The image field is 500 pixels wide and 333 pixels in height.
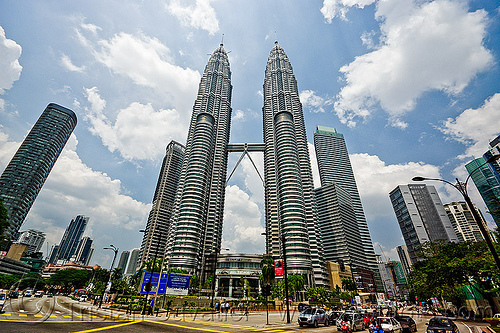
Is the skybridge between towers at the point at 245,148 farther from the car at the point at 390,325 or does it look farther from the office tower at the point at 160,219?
the car at the point at 390,325

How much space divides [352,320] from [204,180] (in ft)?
393

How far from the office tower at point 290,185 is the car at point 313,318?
305 feet

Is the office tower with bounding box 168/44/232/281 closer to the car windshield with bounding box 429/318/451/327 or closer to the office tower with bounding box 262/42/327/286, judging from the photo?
the office tower with bounding box 262/42/327/286

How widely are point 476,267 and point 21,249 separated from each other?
→ 212582 millimetres

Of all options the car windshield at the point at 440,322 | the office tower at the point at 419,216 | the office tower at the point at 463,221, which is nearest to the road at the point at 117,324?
the car windshield at the point at 440,322

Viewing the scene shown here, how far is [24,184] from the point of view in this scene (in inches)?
5556

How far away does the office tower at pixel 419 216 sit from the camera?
134 meters

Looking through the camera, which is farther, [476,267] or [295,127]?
[295,127]

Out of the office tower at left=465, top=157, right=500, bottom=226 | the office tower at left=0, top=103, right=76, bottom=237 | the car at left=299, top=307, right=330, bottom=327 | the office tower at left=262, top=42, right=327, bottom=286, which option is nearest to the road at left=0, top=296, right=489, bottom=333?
the car at left=299, top=307, right=330, bottom=327

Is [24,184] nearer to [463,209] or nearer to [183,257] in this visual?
[183,257]

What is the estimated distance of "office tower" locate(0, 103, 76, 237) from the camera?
135625 mm

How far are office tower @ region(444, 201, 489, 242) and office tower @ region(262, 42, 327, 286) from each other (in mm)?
131378

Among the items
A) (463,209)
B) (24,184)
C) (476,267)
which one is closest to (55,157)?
(24,184)

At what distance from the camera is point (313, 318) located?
66.2 ft
